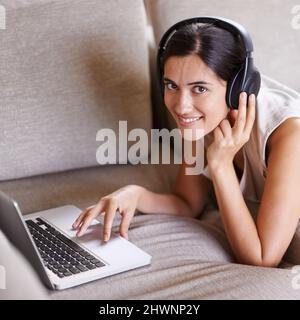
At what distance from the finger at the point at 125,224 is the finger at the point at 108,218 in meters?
0.03

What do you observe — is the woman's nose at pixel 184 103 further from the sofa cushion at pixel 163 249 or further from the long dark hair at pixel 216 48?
the sofa cushion at pixel 163 249

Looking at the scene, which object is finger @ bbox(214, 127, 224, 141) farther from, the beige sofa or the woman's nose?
the beige sofa

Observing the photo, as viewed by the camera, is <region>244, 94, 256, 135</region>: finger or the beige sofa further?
the beige sofa

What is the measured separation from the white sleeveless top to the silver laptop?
0.34 metres

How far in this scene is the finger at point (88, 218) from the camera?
130 cm

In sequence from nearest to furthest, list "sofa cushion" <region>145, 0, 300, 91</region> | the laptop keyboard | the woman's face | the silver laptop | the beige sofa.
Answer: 1. the silver laptop
2. the laptop keyboard
3. the woman's face
4. the beige sofa
5. "sofa cushion" <region>145, 0, 300, 91</region>

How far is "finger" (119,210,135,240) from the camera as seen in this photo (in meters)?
1.33

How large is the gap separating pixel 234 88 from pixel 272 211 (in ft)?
0.85

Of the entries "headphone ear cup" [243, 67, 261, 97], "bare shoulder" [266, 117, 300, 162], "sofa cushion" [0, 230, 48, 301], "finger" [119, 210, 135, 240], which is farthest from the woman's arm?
"sofa cushion" [0, 230, 48, 301]

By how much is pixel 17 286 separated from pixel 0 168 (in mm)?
739

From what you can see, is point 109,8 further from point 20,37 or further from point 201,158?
point 201,158

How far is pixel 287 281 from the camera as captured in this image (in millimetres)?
1133

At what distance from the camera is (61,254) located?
124 cm

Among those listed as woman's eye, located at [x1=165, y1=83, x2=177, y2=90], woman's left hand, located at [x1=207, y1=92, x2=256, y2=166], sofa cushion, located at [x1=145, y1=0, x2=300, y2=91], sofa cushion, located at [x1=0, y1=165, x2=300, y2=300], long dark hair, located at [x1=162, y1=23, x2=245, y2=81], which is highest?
sofa cushion, located at [x1=145, y1=0, x2=300, y2=91]
